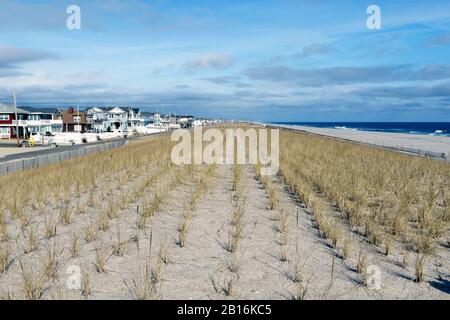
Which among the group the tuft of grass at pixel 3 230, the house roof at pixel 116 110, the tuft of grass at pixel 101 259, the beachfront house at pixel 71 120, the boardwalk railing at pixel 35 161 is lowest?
the tuft of grass at pixel 101 259

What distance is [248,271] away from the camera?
5.80 metres

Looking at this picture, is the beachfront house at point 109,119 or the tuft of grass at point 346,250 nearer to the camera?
the tuft of grass at point 346,250

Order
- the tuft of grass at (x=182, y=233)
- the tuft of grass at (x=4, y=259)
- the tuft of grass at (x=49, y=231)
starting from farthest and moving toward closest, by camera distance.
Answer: the tuft of grass at (x=49, y=231) → the tuft of grass at (x=182, y=233) → the tuft of grass at (x=4, y=259)

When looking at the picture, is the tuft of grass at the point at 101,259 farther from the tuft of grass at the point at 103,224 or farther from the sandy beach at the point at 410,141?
the sandy beach at the point at 410,141

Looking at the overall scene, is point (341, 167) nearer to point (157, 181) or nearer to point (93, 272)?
point (157, 181)

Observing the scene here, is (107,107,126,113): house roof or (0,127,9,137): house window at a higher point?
(107,107,126,113): house roof

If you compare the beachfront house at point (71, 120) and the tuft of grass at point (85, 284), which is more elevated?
the beachfront house at point (71, 120)

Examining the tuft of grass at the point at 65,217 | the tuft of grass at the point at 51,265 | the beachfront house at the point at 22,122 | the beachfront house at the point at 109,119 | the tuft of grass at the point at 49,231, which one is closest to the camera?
the tuft of grass at the point at 51,265

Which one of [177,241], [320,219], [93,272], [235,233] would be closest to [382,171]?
[320,219]

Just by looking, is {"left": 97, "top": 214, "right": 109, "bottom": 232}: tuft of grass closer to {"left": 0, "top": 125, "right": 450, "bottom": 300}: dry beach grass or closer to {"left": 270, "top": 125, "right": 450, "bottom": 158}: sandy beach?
{"left": 0, "top": 125, "right": 450, "bottom": 300}: dry beach grass

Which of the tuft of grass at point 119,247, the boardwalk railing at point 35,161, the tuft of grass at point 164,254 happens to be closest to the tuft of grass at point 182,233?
the tuft of grass at point 164,254

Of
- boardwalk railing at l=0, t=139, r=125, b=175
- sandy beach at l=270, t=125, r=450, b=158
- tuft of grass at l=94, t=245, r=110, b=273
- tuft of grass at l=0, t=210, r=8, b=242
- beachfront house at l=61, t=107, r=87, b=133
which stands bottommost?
sandy beach at l=270, t=125, r=450, b=158

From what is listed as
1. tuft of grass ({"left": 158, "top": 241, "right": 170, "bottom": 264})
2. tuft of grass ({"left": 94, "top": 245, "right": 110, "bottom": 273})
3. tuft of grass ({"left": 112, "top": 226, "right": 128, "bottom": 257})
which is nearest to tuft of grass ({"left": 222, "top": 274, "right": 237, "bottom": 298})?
tuft of grass ({"left": 158, "top": 241, "right": 170, "bottom": 264})
